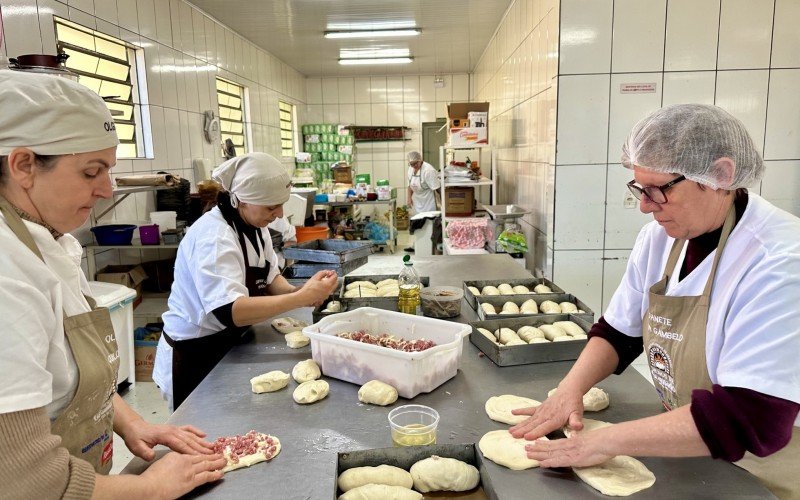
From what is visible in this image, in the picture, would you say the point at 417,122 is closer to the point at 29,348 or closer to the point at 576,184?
A: the point at 576,184

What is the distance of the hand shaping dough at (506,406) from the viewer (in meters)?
1.37

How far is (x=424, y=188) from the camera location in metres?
7.95

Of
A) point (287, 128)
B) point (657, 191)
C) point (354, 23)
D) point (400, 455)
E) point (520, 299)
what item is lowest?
point (400, 455)

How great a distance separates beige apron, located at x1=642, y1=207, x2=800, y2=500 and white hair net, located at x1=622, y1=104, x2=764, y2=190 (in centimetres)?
10

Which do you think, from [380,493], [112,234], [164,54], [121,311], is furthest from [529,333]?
[164,54]

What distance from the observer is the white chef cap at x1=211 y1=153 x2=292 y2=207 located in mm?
1995

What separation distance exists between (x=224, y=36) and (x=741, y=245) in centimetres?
636

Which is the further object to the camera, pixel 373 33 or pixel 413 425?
pixel 373 33

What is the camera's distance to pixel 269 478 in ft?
3.78

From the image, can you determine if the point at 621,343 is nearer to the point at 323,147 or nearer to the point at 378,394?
the point at 378,394

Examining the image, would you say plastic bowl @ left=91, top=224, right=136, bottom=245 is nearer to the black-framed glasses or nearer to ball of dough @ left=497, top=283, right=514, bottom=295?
ball of dough @ left=497, top=283, right=514, bottom=295

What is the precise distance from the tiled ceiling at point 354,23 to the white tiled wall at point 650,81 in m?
2.37

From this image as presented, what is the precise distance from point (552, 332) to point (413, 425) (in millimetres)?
788

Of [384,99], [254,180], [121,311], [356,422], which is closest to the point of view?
[356,422]
